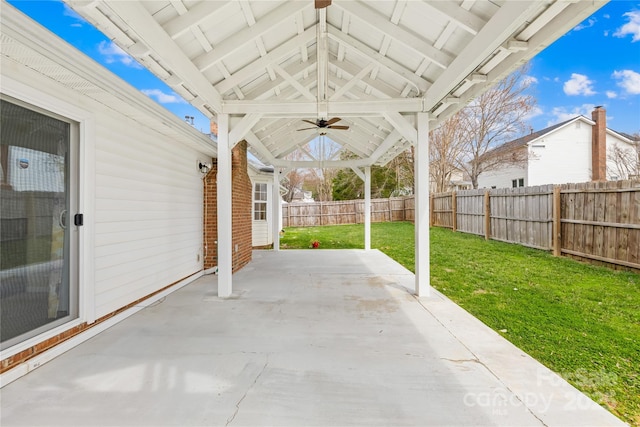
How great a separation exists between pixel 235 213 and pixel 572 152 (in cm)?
2017

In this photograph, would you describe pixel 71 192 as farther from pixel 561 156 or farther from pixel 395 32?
pixel 561 156

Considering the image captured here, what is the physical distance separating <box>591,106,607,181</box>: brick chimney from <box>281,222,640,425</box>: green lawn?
13.9 m

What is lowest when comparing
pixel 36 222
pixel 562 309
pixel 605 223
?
pixel 562 309

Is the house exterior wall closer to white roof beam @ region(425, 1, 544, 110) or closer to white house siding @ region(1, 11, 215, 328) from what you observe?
white house siding @ region(1, 11, 215, 328)

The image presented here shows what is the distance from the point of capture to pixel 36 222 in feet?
9.01

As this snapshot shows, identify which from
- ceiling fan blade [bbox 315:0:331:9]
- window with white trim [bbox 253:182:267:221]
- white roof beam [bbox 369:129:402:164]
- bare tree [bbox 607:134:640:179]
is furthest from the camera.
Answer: bare tree [bbox 607:134:640:179]

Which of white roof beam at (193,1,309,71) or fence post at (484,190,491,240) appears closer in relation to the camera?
white roof beam at (193,1,309,71)

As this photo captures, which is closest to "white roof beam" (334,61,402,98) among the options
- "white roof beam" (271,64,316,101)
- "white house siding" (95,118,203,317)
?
"white roof beam" (271,64,316,101)

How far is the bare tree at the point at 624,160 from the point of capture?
1597 cm

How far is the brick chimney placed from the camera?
55.4ft

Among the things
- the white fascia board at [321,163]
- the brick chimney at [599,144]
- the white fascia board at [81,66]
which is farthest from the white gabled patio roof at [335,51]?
the brick chimney at [599,144]

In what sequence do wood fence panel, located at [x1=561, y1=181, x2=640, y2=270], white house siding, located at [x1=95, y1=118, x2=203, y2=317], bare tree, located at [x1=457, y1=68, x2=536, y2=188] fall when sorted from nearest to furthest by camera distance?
white house siding, located at [x1=95, y1=118, x2=203, y2=317] → wood fence panel, located at [x1=561, y1=181, x2=640, y2=270] → bare tree, located at [x1=457, y1=68, x2=536, y2=188]

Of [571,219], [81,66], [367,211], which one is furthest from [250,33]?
[571,219]

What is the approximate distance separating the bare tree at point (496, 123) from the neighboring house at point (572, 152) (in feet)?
0.95
